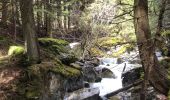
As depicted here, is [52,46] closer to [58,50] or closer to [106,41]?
[58,50]

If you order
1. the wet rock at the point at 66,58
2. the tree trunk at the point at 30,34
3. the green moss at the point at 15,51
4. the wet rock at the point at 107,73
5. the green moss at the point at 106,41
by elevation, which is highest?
the tree trunk at the point at 30,34

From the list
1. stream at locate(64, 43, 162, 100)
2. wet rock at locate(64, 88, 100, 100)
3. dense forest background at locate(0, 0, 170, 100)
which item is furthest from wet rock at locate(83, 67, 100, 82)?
wet rock at locate(64, 88, 100, 100)

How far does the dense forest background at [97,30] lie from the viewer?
7.20 m

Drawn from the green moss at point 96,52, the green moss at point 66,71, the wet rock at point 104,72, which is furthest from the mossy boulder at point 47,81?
the green moss at point 96,52

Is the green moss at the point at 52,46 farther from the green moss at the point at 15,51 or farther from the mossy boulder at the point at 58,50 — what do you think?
the green moss at the point at 15,51

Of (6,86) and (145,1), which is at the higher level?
(145,1)

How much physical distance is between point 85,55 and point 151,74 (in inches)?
431

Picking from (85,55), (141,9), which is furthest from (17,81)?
(85,55)

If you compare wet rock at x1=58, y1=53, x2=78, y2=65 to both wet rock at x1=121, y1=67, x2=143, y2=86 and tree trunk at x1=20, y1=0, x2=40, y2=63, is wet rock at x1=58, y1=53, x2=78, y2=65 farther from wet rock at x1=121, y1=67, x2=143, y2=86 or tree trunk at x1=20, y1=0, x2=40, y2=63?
wet rock at x1=121, y1=67, x2=143, y2=86

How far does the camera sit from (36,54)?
11.1 metres

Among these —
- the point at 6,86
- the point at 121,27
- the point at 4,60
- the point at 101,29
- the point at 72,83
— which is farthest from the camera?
the point at 121,27

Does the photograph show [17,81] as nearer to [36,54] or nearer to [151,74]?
[36,54]

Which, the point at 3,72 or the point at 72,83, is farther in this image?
the point at 72,83

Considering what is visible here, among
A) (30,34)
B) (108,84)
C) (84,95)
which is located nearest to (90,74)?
(108,84)
